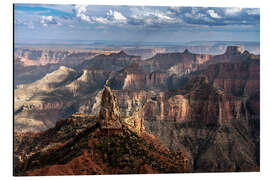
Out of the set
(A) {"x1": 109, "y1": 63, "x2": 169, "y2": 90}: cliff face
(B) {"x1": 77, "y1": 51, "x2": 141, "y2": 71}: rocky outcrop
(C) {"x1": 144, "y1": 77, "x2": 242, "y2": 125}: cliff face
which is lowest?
(C) {"x1": 144, "y1": 77, "x2": 242, "y2": 125}: cliff face

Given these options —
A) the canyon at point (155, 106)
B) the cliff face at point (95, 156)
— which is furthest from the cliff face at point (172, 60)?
the cliff face at point (95, 156)

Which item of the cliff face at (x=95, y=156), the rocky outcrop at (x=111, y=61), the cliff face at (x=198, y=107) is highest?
the rocky outcrop at (x=111, y=61)

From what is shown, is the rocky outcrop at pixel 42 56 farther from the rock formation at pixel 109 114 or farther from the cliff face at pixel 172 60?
the rock formation at pixel 109 114

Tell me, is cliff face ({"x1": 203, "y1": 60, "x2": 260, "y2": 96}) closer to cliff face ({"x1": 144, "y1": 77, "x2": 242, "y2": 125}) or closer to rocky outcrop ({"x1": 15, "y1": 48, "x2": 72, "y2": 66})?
cliff face ({"x1": 144, "y1": 77, "x2": 242, "y2": 125})

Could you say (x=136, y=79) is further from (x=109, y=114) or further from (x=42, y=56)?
(x=109, y=114)

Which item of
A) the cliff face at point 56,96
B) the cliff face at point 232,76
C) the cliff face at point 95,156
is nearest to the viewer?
the cliff face at point 95,156

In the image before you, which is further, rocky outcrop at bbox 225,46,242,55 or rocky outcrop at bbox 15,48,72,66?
rocky outcrop at bbox 225,46,242,55

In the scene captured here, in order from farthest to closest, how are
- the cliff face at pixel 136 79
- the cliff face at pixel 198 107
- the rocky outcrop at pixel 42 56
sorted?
1. the cliff face at pixel 136 79
2. the cliff face at pixel 198 107
3. the rocky outcrop at pixel 42 56

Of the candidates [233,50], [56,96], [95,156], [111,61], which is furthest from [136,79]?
[95,156]

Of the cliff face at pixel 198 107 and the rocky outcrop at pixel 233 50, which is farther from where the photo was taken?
the rocky outcrop at pixel 233 50

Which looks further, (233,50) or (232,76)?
(232,76)

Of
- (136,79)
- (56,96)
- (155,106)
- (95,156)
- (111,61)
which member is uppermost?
(111,61)

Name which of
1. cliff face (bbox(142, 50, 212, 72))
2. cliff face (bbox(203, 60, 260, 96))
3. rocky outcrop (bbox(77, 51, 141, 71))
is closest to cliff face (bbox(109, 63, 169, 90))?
cliff face (bbox(142, 50, 212, 72))

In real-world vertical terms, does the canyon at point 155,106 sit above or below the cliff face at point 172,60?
below
